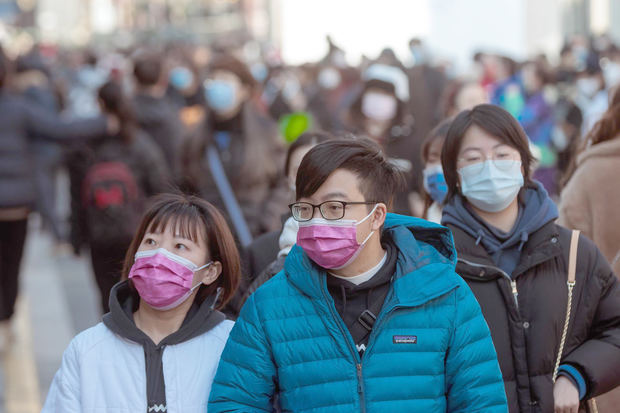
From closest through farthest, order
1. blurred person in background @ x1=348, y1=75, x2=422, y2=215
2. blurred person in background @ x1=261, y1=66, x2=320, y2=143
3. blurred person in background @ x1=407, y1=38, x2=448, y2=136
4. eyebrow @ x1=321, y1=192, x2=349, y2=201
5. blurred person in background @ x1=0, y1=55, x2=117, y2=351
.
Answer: eyebrow @ x1=321, y1=192, x2=349, y2=201 < blurred person in background @ x1=348, y1=75, x2=422, y2=215 < blurred person in background @ x1=0, y1=55, x2=117, y2=351 < blurred person in background @ x1=261, y1=66, x2=320, y2=143 < blurred person in background @ x1=407, y1=38, x2=448, y2=136

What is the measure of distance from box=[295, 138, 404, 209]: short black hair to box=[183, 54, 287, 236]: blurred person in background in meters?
3.10

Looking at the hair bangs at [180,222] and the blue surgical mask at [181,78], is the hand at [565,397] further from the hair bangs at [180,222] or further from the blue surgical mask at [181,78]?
the blue surgical mask at [181,78]

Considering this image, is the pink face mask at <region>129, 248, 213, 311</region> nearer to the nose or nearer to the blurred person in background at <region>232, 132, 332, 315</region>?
the blurred person in background at <region>232, 132, 332, 315</region>

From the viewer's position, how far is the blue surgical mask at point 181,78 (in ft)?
46.7

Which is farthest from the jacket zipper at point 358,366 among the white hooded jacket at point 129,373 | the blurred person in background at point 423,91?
the blurred person in background at point 423,91

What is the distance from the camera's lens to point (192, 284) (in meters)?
3.49

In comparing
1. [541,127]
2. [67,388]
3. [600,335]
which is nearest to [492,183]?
[600,335]

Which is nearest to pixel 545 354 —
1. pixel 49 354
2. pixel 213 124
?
pixel 213 124

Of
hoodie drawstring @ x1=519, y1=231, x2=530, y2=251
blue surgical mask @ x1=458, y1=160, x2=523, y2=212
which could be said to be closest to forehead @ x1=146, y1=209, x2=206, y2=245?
blue surgical mask @ x1=458, y1=160, x2=523, y2=212

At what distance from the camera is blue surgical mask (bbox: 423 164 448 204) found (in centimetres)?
454

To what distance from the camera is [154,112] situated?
1017cm

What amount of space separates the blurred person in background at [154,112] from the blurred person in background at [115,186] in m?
2.63

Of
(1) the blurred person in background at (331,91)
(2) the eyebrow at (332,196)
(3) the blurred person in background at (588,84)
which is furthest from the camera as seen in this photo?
(3) the blurred person in background at (588,84)

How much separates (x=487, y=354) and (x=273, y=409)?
2.08 feet
